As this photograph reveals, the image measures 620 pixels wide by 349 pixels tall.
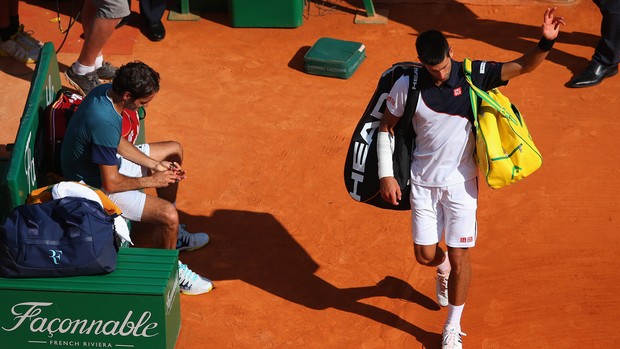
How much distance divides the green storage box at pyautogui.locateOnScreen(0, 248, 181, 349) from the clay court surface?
0.62 metres

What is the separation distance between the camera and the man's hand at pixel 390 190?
603cm

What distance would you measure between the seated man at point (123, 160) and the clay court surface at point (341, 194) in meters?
0.62

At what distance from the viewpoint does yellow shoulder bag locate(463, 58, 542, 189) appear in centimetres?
583

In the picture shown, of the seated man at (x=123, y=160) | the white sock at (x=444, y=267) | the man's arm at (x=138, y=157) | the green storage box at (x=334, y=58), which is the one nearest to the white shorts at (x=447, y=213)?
the white sock at (x=444, y=267)

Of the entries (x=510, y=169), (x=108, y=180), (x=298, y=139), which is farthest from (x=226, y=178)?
(x=510, y=169)

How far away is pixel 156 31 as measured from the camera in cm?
1038

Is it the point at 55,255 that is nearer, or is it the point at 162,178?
the point at 55,255

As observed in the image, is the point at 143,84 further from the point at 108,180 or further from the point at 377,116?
the point at 377,116

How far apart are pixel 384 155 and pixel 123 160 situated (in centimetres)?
220

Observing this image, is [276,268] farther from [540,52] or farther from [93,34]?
[93,34]

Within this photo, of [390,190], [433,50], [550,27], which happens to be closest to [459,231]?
[390,190]

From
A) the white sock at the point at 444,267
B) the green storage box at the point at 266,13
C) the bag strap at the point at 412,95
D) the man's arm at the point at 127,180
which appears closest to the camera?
the bag strap at the point at 412,95

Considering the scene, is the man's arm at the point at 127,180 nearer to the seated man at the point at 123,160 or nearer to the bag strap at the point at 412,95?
the seated man at the point at 123,160

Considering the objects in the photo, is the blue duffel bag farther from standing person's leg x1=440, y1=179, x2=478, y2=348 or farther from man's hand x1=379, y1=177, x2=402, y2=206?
standing person's leg x1=440, y1=179, x2=478, y2=348
